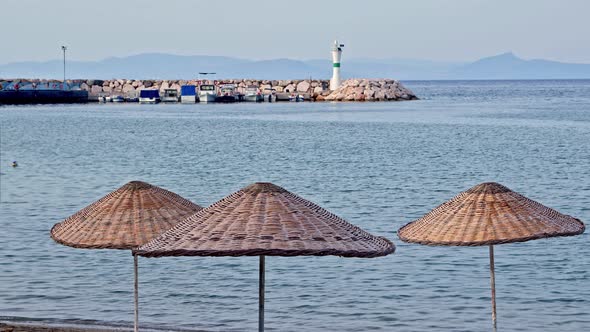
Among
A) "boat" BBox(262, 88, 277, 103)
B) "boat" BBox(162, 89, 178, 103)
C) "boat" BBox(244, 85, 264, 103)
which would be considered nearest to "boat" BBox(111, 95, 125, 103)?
"boat" BBox(162, 89, 178, 103)

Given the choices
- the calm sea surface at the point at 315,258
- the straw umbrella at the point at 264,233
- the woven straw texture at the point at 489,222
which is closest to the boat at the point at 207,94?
the calm sea surface at the point at 315,258

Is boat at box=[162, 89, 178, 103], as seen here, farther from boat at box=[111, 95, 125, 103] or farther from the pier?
boat at box=[111, 95, 125, 103]

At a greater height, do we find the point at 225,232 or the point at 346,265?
the point at 225,232

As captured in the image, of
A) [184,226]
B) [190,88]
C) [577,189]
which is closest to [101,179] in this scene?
[577,189]

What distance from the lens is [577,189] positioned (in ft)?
121

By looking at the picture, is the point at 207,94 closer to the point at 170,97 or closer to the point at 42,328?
the point at 170,97

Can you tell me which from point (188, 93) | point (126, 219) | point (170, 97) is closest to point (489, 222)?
point (126, 219)

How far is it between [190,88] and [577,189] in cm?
11797

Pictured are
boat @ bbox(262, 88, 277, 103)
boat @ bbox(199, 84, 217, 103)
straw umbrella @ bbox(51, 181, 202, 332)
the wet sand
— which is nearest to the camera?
straw umbrella @ bbox(51, 181, 202, 332)

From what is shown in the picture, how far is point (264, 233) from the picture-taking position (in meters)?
8.95

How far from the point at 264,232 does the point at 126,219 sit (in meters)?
2.38

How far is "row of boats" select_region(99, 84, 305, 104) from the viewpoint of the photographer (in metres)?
152

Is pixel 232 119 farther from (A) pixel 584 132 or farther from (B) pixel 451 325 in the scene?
(B) pixel 451 325

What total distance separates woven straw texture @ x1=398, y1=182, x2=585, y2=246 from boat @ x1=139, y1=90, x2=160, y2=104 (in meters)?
143
